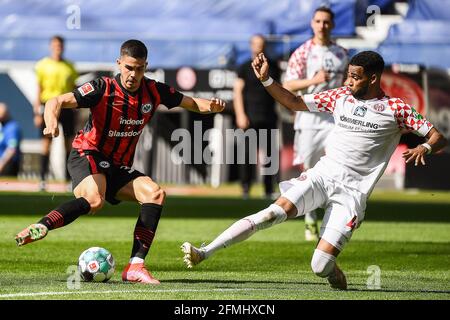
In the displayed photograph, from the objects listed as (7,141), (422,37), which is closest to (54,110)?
(7,141)

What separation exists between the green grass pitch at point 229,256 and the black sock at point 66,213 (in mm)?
433

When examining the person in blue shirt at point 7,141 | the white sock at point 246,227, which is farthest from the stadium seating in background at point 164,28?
the white sock at point 246,227

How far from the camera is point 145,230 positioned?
9.17 m

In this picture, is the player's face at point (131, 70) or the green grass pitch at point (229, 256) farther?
the player's face at point (131, 70)

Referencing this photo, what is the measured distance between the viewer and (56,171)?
23.1 metres

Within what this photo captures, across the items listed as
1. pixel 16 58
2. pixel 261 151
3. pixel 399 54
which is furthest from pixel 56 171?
pixel 399 54

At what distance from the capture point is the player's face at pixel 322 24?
12.7 meters

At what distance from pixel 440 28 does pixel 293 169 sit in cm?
355

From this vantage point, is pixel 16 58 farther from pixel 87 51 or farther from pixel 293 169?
pixel 293 169

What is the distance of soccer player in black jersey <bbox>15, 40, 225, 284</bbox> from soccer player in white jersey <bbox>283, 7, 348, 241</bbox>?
3.13m

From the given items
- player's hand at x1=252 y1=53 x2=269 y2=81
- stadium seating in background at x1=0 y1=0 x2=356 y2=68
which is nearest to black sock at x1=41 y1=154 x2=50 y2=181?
stadium seating in background at x1=0 y1=0 x2=356 y2=68

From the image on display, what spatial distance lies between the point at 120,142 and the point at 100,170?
0.30 m

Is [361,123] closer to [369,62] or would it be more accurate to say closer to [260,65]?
[369,62]

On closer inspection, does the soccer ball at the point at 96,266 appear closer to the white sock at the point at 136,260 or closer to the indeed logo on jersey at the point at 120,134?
the white sock at the point at 136,260
